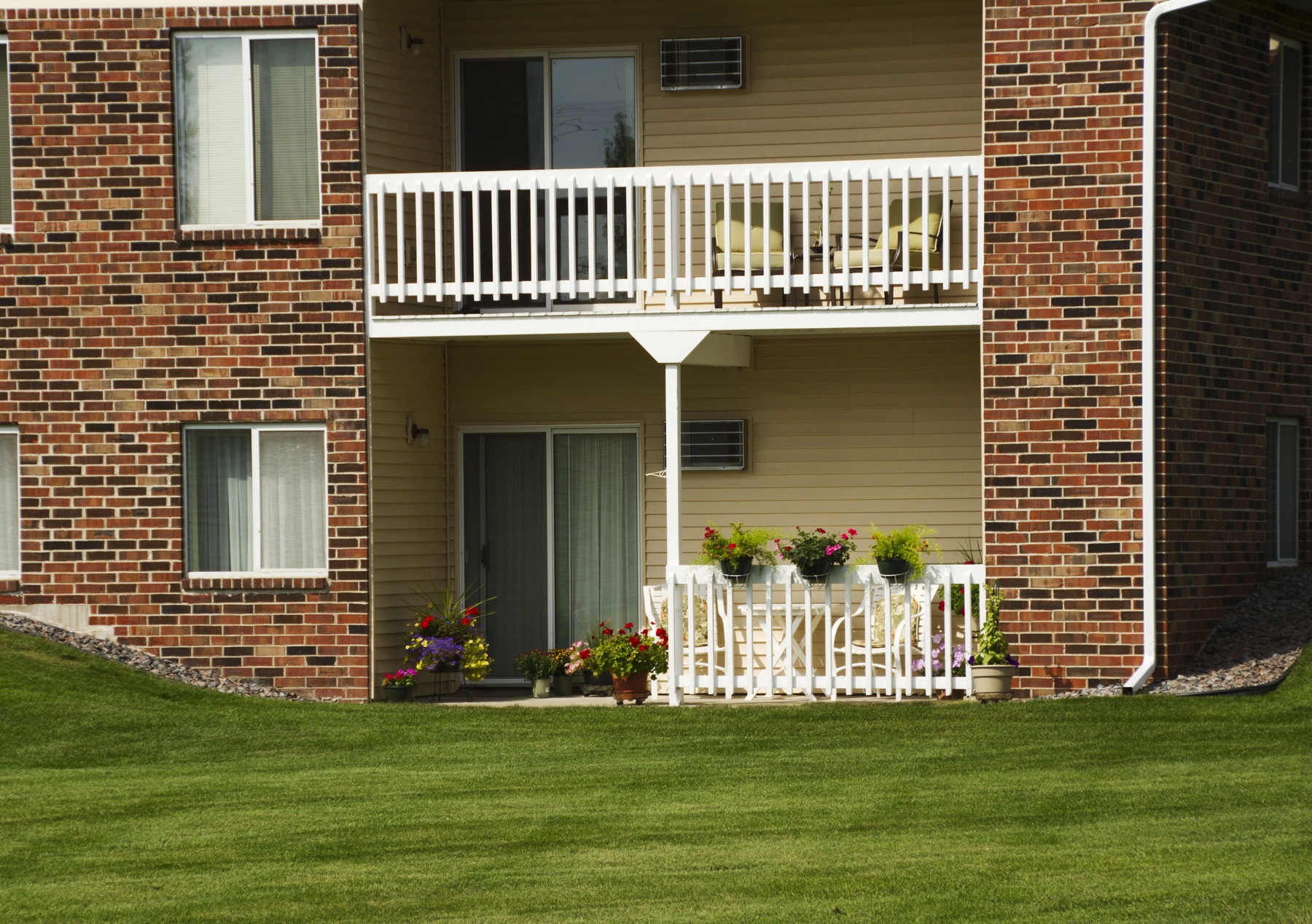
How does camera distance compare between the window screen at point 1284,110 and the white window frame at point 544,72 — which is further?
the white window frame at point 544,72

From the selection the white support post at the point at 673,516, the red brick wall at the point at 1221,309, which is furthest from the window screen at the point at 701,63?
the red brick wall at the point at 1221,309

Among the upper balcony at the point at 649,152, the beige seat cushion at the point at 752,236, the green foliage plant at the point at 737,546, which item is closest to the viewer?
the green foliage plant at the point at 737,546

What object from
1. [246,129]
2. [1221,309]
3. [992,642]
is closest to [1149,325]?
[1221,309]

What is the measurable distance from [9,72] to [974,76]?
27.2 feet

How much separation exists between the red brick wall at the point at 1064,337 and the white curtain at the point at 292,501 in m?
5.49

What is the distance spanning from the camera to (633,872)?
23.8ft

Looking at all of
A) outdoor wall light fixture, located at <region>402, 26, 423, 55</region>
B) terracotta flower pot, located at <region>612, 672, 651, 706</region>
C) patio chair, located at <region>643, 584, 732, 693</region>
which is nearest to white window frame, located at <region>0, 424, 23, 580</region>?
outdoor wall light fixture, located at <region>402, 26, 423, 55</region>

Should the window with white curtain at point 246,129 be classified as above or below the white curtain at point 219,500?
above

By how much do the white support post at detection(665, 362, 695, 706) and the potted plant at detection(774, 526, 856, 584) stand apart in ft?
2.91

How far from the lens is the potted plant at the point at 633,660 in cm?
1275

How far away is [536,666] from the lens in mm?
13844

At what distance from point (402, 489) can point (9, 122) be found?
14.8 ft

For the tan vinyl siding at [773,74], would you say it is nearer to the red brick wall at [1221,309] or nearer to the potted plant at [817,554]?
the red brick wall at [1221,309]

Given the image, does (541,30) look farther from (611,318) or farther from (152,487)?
(152,487)
